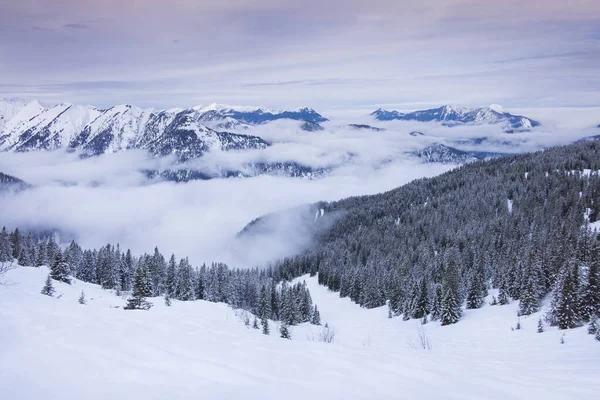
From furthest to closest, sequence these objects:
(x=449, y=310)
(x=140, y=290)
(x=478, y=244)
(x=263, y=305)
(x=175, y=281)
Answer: (x=478, y=244)
(x=175, y=281)
(x=263, y=305)
(x=449, y=310)
(x=140, y=290)

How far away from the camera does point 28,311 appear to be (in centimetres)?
934

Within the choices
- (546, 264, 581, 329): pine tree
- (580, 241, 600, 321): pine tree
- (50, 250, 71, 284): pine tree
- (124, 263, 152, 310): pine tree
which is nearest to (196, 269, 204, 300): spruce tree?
(124, 263, 152, 310): pine tree

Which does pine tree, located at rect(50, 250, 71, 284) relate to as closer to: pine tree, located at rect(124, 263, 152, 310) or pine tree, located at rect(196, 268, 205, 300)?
pine tree, located at rect(124, 263, 152, 310)

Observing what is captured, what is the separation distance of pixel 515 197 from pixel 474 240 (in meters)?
54.3

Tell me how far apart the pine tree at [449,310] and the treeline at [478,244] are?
0.14 metres

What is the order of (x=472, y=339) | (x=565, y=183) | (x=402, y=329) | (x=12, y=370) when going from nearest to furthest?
1. (x=12, y=370)
2. (x=472, y=339)
3. (x=402, y=329)
4. (x=565, y=183)

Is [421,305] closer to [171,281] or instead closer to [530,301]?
[530,301]

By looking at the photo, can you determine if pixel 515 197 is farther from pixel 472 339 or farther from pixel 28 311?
pixel 28 311

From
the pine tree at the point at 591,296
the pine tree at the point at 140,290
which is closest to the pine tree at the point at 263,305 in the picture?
the pine tree at the point at 140,290

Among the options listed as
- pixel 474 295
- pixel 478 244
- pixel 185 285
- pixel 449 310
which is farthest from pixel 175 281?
pixel 478 244

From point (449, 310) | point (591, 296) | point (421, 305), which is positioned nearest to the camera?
point (591, 296)

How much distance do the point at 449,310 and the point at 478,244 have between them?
6985 cm

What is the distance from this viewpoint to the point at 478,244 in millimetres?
107500

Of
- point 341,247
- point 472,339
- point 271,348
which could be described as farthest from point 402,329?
point 341,247
